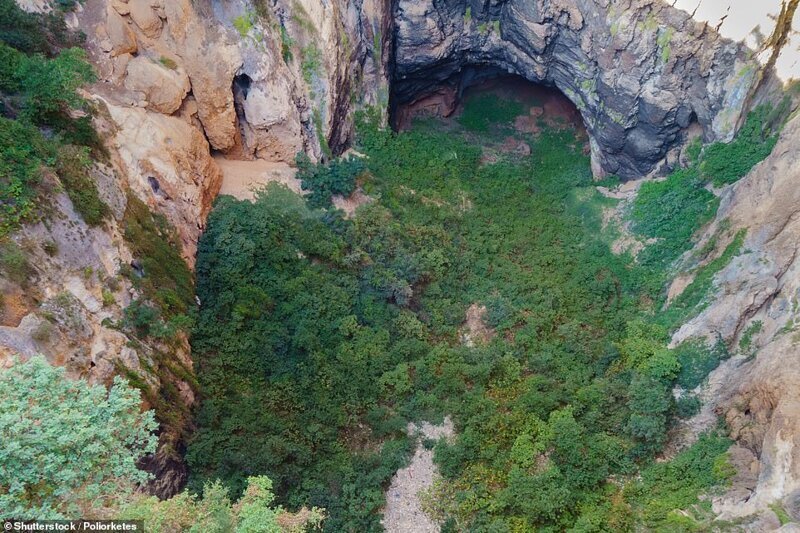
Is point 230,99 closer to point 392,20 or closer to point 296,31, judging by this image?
point 296,31

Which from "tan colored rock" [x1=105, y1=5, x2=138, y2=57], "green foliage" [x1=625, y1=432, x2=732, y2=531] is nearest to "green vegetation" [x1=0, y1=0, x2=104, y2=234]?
"tan colored rock" [x1=105, y1=5, x2=138, y2=57]

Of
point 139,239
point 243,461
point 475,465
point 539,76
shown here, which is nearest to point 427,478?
point 475,465

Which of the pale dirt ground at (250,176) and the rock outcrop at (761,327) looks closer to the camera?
the rock outcrop at (761,327)

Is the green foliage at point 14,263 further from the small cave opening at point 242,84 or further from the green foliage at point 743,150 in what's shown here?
the green foliage at point 743,150

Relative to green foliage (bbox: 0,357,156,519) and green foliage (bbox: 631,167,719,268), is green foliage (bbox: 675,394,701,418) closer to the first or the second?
green foliage (bbox: 631,167,719,268)

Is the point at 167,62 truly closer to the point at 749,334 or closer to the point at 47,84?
the point at 47,84

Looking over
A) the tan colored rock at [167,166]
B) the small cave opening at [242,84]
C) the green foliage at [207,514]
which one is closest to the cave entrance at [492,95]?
the small cave opening at [242,84]
